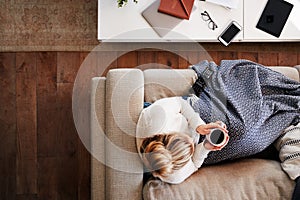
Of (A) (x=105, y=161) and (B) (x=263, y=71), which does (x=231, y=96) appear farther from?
(A) (x=105, y=161)

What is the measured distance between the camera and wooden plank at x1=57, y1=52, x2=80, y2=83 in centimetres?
212

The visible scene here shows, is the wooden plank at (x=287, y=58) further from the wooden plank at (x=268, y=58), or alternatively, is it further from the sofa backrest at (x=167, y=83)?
the sofa backrest at (x=167, y=83)

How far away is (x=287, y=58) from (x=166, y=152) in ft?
3.21

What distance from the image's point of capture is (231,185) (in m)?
1.59

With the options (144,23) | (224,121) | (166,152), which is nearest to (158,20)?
(144,23)

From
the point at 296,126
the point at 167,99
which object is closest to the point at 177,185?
the point at 167,99

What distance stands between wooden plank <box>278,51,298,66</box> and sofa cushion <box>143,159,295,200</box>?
0.71m

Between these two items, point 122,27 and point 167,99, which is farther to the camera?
point 122,27

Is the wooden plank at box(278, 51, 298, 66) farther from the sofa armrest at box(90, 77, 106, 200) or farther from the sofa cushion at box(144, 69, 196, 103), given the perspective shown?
the sofa armrest at box(90, 77, 106, 200)

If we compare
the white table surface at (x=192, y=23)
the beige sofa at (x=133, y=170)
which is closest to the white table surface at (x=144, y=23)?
the white table surface at (x=192, y=23)

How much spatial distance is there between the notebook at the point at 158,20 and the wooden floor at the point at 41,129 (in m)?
0.19

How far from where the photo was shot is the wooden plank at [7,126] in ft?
6.79

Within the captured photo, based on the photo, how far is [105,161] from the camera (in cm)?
167

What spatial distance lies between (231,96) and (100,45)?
2.29 feet
